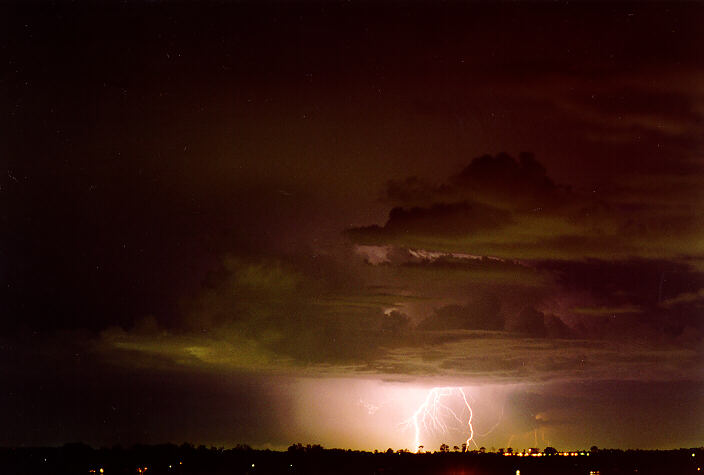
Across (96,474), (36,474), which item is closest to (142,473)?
(96,474)

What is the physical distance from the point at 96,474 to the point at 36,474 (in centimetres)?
1251

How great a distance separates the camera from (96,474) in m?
198

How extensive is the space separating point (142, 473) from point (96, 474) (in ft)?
35.3

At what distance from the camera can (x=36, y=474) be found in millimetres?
196125

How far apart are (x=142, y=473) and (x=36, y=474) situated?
2288cm

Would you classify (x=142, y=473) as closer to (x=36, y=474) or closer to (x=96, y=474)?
(x=96, y=474)

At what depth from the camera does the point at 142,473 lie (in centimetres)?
19538
